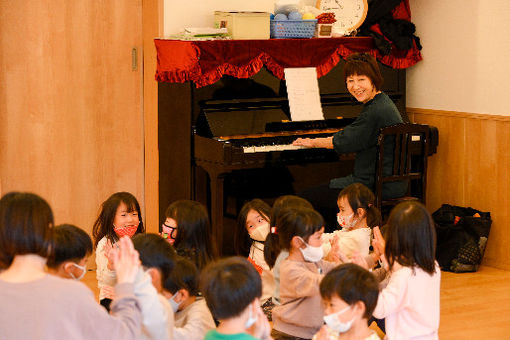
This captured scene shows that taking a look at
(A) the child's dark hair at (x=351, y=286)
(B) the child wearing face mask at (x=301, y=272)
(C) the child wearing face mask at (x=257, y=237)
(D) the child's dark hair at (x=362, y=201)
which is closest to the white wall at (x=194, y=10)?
(C) the child wearing face mask at (x=257, y=237)

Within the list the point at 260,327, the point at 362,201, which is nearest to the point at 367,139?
the point at 362,201

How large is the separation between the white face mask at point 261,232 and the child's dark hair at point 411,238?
921 millimetres

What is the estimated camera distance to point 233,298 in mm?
2287

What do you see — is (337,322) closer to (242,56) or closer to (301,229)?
(301,229)

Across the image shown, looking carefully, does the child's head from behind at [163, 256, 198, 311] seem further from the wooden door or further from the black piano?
the wooden door

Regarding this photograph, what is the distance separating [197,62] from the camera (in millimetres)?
4984

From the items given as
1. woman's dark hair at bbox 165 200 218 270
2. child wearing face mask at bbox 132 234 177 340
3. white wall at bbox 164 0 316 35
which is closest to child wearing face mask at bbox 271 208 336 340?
woman's dark hair at bbox 165 200 218 270

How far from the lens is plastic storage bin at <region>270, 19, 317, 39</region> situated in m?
5.37

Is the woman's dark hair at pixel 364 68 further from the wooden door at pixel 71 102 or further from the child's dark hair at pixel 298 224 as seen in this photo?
the child's dark hair at pixel 298 224

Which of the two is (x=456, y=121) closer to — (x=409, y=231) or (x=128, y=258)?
(x=409, y=231)

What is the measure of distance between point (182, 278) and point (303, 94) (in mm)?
2910

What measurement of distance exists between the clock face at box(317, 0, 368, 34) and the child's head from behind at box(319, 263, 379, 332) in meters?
3.35

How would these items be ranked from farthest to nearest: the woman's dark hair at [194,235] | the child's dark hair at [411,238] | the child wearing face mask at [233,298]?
the woman's dark hair at [194,235]
the child's dark hair at [411,238]
the child wearing face mask at [233,298]

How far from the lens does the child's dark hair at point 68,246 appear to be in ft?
9.14
